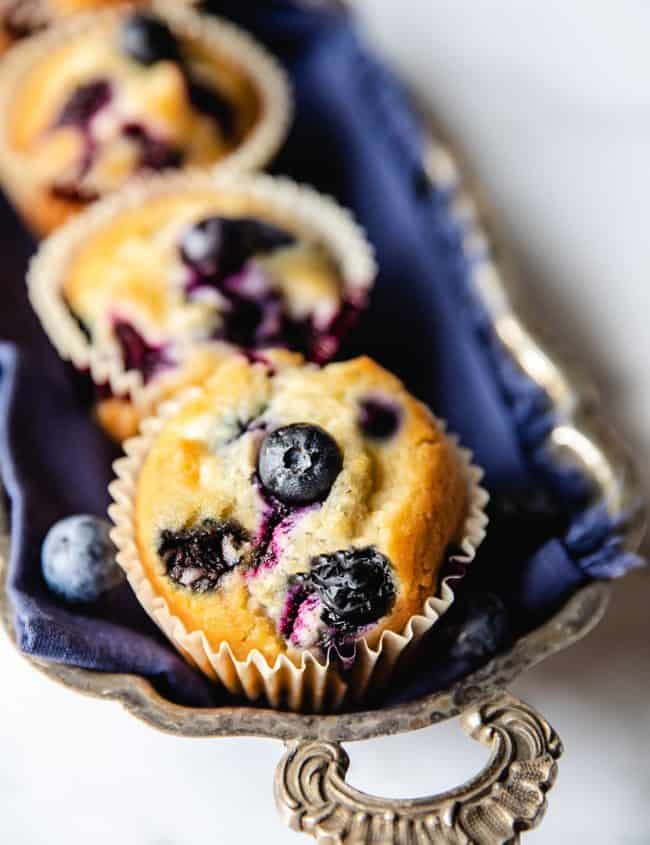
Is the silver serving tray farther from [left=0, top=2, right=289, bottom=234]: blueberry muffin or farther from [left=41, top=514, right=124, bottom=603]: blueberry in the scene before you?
[left=0, top=2, right=289, bottom=234]: blueberry muffin

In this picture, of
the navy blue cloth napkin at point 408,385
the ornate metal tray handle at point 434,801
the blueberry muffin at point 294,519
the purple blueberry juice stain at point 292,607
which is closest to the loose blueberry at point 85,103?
the navy blue cloth napkin at point 408,385

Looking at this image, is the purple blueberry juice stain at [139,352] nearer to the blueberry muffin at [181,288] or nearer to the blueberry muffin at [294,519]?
the blueberry muffin at [181,288]

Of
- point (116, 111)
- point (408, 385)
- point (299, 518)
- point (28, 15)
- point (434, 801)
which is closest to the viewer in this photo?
point (434, 801)

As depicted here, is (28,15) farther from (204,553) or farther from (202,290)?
(204,553)

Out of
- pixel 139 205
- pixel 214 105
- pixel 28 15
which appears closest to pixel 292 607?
pixel 139 205

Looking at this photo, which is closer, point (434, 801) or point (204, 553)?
point (434, 801)

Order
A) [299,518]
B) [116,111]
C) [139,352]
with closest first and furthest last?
1. [299,518]
2. [139,352]
3. [116,111]
